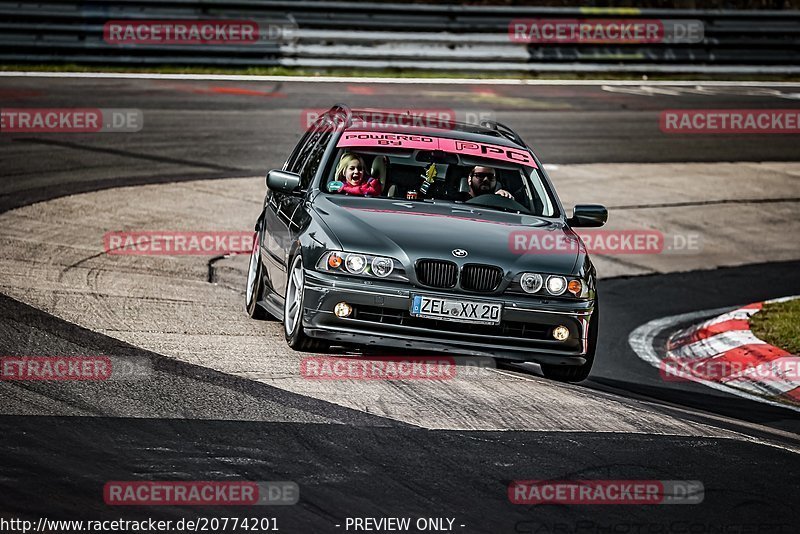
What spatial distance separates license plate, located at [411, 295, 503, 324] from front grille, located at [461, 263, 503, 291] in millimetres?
115

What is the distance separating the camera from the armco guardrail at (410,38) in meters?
23.3

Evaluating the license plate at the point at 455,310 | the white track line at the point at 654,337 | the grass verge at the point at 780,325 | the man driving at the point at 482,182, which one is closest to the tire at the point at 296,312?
the license plate at the point at 455,310

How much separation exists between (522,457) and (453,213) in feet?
8.88

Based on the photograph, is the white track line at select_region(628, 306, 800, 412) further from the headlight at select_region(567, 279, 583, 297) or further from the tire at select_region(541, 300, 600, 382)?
the headlight at select_region(567, 279, 583, 297)

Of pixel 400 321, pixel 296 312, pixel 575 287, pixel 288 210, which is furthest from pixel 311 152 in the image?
pixel 575 287

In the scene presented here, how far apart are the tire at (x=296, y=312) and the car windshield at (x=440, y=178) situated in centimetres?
98

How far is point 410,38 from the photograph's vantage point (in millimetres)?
25609

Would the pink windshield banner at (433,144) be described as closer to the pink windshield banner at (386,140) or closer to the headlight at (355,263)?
the pink windshield banner at (386,140)

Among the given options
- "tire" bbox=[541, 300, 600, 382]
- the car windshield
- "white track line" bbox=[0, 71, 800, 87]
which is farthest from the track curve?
"white track line" bbox=[0, 71, 800, 87]

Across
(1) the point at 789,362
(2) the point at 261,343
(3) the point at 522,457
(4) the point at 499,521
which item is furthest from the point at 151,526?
(1) the point at 789,362

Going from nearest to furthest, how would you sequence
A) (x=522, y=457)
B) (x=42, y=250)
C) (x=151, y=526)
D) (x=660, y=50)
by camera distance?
(x=151, y=526)
(x=522, y=457)
(x=42, y=250)
(x=660, y=50)

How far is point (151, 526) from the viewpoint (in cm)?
540

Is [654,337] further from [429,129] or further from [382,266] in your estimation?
[382,266]

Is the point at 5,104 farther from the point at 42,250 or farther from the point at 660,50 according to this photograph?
the point at 660,50
